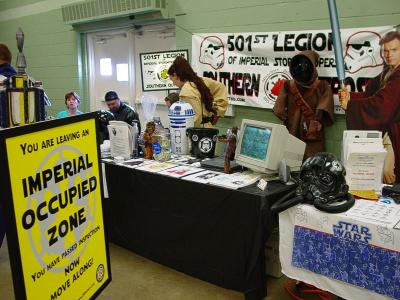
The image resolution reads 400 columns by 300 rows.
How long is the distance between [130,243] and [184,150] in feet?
2.59

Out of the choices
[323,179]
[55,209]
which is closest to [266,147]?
[323,179]

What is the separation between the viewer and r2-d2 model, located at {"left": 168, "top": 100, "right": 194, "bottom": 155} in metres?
2.83

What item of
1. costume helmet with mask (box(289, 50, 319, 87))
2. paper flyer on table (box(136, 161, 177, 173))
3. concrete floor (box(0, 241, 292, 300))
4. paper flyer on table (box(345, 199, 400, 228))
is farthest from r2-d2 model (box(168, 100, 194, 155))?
paper flyer on table (box(345, 199, 400, 228))

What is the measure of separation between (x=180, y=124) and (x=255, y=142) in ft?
2.43

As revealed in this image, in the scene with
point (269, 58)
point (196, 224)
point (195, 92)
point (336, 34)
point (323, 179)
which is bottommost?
point (196, 224)

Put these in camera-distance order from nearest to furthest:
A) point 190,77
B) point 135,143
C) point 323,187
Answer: point 323,187 → point 135,143 → point 190,77

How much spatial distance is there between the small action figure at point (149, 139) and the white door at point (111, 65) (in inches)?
106

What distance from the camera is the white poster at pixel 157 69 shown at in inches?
173

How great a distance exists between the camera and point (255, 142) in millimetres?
2285

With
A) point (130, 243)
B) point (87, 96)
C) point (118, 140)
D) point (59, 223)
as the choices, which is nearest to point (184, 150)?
point (118, 140)

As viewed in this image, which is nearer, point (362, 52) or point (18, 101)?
point (18, 101)

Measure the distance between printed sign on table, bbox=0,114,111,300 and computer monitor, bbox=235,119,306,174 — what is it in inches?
44.4

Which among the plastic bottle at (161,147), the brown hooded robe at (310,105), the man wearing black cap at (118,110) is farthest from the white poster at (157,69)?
the plastic bottle at (161,147)

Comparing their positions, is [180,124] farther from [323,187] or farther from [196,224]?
[323,187]
